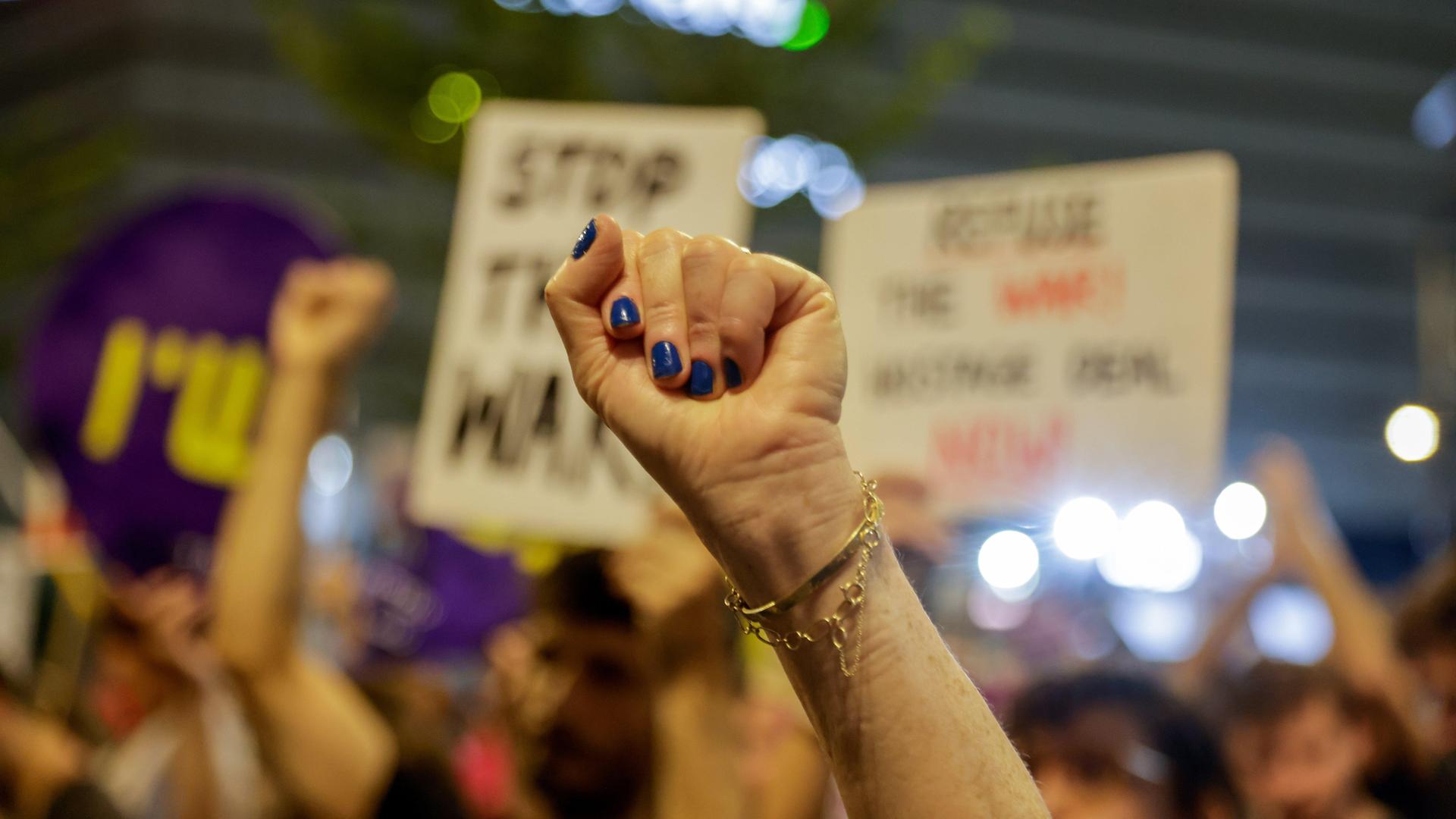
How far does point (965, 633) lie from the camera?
6.94 m

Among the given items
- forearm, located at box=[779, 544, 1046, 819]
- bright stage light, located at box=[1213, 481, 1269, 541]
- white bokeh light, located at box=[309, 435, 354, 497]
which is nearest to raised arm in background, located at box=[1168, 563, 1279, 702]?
forearm, located at box=[779, 544, 1046, 819]

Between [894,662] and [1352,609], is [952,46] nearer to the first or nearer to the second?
[1352,609]

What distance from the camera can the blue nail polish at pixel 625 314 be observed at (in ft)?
3.30

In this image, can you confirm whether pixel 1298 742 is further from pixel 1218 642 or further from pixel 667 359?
pixel 667 359

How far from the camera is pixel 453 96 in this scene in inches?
233

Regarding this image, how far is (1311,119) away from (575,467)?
15.8 m

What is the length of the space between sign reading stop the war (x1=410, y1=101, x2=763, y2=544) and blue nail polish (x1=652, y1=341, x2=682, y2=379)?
1553 mm

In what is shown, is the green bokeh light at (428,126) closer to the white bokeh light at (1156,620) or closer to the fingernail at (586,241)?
the fingernail at (586,241)

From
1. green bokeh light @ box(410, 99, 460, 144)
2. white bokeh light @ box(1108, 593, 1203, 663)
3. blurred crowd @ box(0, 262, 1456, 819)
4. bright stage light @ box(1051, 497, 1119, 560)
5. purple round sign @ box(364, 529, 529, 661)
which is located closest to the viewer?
blurred crowd @ box(0, 262, 1456, 819)

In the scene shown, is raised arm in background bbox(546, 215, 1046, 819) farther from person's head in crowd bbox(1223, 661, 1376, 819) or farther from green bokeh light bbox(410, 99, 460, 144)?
green bokeh light bbox(410, 99, 460, 144)

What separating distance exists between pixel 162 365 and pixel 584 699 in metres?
1.52

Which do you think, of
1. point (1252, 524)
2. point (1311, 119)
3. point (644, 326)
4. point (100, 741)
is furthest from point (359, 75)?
point (1311, 119)

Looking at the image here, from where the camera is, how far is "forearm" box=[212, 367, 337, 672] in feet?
6.97

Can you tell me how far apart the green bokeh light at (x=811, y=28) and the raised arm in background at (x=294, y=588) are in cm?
399
